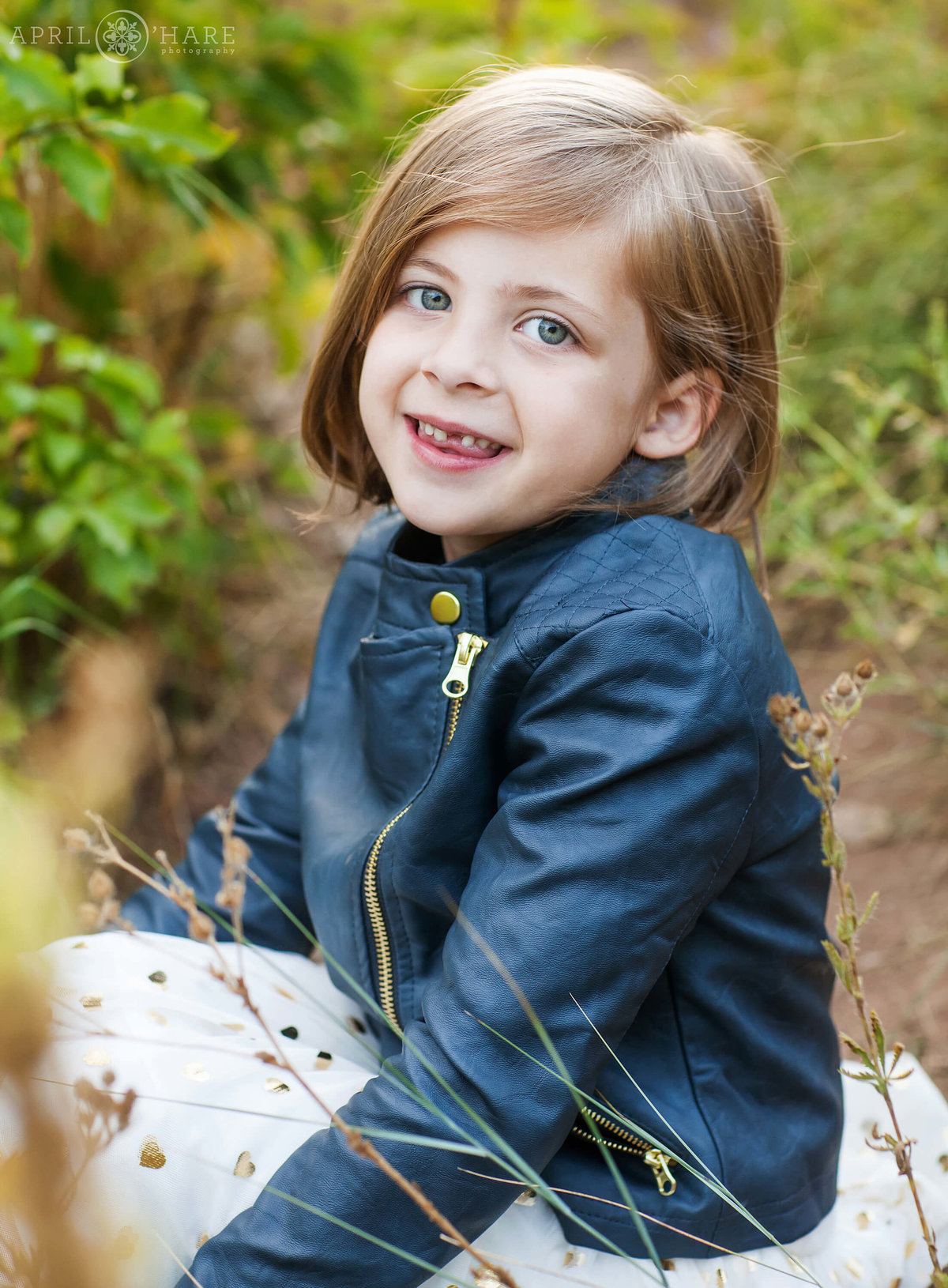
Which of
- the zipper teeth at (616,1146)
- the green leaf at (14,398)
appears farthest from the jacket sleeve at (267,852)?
the green leaf at (14,398)

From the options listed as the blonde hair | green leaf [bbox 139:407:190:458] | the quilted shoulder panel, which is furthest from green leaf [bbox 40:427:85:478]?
the quilted shoulder panel

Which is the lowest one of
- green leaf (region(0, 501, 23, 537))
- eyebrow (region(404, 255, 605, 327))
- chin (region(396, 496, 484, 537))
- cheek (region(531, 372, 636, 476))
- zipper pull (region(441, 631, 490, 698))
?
green leaf (region(0, 501, 23, 537))

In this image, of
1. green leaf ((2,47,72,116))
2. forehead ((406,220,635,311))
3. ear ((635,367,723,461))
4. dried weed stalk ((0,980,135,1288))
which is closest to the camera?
dried weed stalk ((0,980,135,1288))

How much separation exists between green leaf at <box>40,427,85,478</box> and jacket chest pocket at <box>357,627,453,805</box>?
742 millimetres

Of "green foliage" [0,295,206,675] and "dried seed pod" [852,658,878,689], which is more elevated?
"dried seed pod" [852,658,878,689]

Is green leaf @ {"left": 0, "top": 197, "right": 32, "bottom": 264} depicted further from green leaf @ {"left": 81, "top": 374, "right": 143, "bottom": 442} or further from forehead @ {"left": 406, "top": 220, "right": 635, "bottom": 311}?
forehead @ {"left": 406, "top": 220, "right": 635, "bottom": 311}

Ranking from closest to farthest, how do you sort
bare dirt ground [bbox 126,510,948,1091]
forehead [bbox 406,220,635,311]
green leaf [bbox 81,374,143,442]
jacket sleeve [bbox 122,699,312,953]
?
forehead [bbox 406,220,635,311] < jacket sleeve [bbox 122,699,312,953] < green leaf [bbox 81,374,143,442] < bare dirt ground [bbox 126,510,948,1091]

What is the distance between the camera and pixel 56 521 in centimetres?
168

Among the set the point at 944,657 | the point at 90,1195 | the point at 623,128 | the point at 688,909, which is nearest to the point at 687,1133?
the point at 688,909

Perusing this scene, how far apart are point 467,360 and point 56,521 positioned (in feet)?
2.99

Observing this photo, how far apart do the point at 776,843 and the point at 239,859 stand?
567 millimetres

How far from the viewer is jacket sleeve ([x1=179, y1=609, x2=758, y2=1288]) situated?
2.93 feet

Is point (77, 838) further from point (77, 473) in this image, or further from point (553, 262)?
point (77, 473)

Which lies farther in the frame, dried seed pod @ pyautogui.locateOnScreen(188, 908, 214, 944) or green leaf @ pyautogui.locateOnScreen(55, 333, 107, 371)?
green leaf @ pyautogui.locateOnScreen(55, 333, 107, 371)
